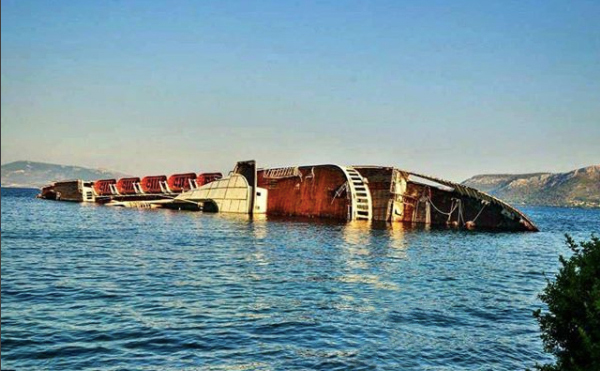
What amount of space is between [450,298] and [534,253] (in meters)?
29.5

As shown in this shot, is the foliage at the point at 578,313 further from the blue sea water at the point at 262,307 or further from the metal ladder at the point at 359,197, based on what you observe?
the metal ladder at the point at 359,197

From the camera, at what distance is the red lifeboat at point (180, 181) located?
112125mm

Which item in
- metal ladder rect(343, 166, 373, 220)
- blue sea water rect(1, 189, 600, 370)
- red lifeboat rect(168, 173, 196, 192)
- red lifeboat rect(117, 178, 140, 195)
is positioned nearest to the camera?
blue sea water rect(1, 189, 600, 370)

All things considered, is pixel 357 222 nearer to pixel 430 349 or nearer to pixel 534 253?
pixel 534 253

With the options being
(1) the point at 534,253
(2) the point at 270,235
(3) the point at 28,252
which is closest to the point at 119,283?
(3) the point at 28,252

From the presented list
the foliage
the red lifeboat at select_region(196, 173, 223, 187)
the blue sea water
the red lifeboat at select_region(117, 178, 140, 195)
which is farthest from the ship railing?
the foliage

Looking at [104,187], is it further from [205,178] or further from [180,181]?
[205,178]


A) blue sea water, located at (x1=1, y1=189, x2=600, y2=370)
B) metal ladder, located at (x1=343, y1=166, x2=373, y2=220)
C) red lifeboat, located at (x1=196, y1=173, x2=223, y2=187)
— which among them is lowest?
blue sea water, located at (x1=1, y1=189, x2=600, y2=370)

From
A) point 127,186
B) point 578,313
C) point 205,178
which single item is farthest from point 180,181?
point 578,313

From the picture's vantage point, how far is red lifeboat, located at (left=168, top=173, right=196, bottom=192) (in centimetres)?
11212

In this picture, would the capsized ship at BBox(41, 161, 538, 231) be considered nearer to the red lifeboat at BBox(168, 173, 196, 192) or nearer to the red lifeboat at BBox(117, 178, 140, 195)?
the red lifeboat at BBox(168, 173, 196, 192)

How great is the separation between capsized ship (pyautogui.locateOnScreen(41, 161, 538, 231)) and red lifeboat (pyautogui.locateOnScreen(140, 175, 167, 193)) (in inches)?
389

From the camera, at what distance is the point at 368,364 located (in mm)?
15648

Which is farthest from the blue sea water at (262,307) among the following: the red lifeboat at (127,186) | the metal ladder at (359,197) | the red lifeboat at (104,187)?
the red lifeboat at (104,187)
